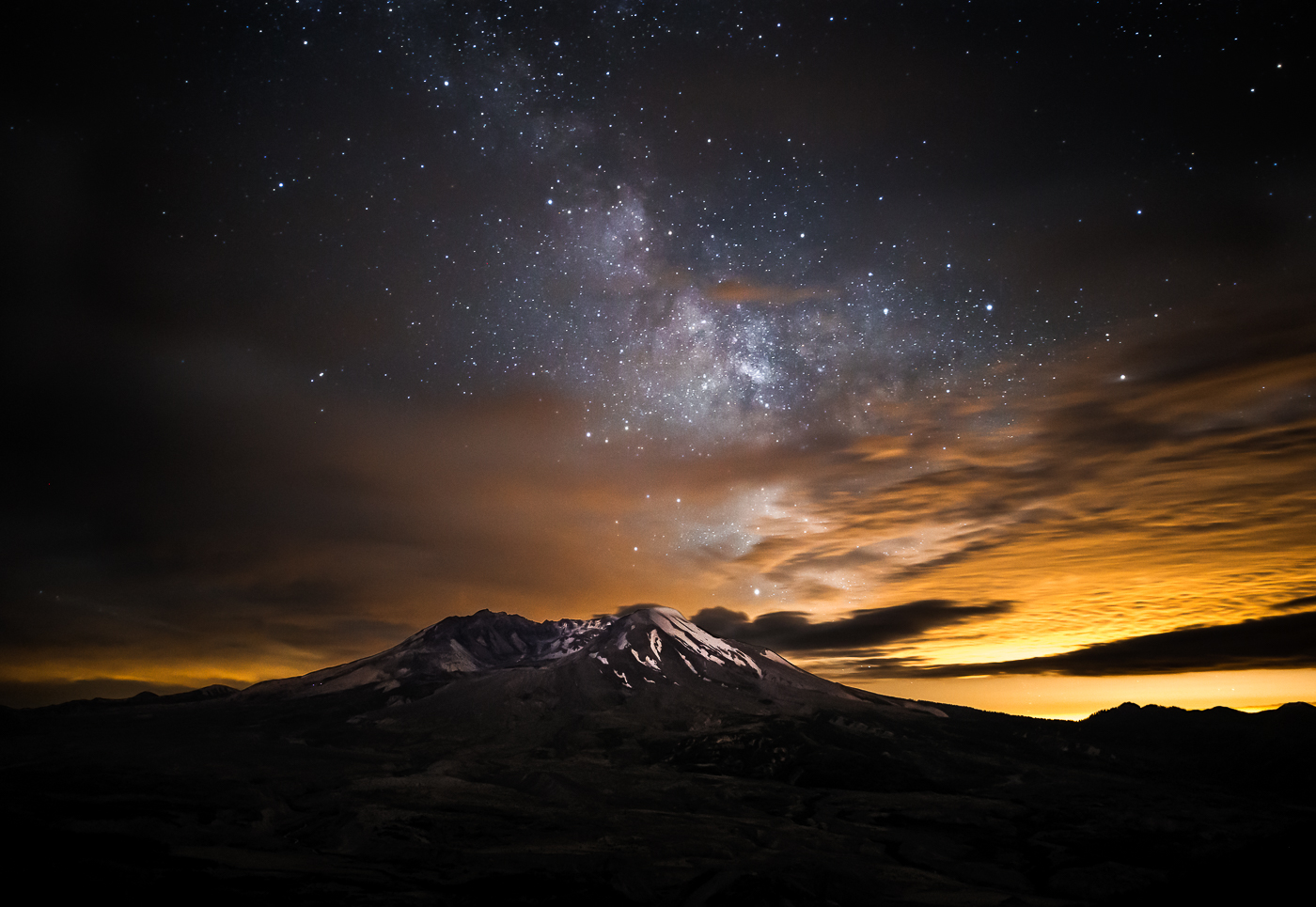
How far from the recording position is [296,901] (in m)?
109

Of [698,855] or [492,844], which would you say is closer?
[698,855]

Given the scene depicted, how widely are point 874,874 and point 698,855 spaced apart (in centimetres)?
3203

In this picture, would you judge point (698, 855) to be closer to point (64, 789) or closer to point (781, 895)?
point (781, 895)

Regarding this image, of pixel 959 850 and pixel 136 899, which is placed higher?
pixel 136 899

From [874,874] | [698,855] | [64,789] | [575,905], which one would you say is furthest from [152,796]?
[874,874]

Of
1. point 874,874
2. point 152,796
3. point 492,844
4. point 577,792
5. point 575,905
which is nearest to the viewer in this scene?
point 575,905

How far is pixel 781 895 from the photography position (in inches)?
4663

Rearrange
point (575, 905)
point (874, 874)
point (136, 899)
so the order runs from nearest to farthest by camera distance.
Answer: point (136, 899) < point (575, 905) < point (874, 874)

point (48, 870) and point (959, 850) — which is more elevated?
point (48, 870)

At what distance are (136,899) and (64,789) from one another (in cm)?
9973

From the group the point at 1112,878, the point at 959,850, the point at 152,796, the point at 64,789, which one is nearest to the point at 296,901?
the point at 152,796

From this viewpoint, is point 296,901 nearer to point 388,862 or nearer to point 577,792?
point 388,862

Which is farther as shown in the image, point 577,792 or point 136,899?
point 577,792

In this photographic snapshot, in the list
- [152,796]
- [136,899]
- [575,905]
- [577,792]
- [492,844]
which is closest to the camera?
[136,899]
